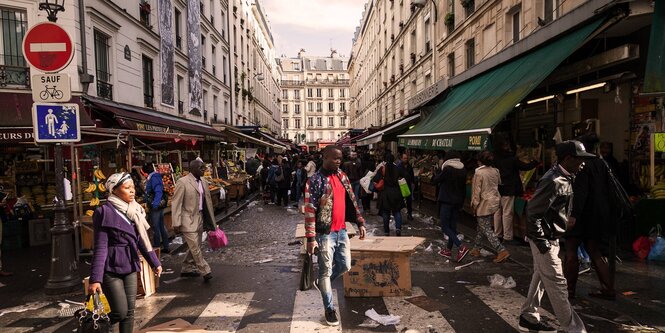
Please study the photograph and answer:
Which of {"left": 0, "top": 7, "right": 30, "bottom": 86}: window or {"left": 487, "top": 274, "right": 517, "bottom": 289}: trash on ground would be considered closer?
{"left": 487, "top": 274, "right": 517, "bottom": 289}: trash on ground

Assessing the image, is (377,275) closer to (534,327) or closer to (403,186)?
(534,327)

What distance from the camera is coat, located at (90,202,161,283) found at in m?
3.42

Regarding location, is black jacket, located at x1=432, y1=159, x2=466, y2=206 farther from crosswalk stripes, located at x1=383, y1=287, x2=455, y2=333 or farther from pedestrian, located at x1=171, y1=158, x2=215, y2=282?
pedestrian, located at x1=171, y1=158, x2=215, y2=282

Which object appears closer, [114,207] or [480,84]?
[114,207]

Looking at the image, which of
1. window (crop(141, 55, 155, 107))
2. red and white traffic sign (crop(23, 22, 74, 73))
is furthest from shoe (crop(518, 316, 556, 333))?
window (crop(141, 55, 155, 107))

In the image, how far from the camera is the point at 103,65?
12703 millimetres

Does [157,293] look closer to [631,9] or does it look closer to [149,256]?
[149,256]

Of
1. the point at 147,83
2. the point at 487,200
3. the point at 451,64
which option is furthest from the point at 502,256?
the point at 147,83

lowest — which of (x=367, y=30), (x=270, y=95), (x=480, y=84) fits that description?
(x=480, y=84)

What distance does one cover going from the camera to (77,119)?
6.16 m

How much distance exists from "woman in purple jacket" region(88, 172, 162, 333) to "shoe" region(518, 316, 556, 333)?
3661 millimetres

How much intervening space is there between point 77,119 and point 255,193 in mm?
15013

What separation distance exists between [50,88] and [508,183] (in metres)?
7.63

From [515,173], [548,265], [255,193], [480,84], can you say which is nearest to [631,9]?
[515,173]
